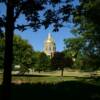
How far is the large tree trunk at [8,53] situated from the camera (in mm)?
13747

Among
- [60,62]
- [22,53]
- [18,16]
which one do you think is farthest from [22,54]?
[18,16]

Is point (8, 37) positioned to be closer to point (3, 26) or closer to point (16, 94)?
point (3, 26)

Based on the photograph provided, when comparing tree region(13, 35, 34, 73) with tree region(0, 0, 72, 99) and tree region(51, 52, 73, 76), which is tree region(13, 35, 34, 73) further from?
tree region(0, 0, 72, 99)

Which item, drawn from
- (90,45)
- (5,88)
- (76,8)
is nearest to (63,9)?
(76,8)

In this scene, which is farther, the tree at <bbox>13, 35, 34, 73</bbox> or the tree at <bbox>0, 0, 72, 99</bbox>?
the tree at <bbox>13, 35, 34, 73</bbox>

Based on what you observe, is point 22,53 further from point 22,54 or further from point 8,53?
point 8,53

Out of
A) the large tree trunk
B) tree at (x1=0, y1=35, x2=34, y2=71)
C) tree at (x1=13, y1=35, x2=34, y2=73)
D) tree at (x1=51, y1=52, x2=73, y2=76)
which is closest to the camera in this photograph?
the large tree trunk

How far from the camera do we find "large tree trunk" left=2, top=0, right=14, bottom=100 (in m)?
13.7

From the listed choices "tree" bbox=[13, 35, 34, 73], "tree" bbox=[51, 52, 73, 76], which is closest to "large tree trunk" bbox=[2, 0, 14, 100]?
"tree" bbox=[13, 35, 34, 73]

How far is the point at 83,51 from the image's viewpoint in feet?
220

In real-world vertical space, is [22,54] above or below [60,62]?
above

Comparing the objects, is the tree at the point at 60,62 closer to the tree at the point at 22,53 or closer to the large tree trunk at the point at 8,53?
the tree at the point at 22,53

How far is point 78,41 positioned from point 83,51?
6.04ft

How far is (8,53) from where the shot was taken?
14.1 meters
